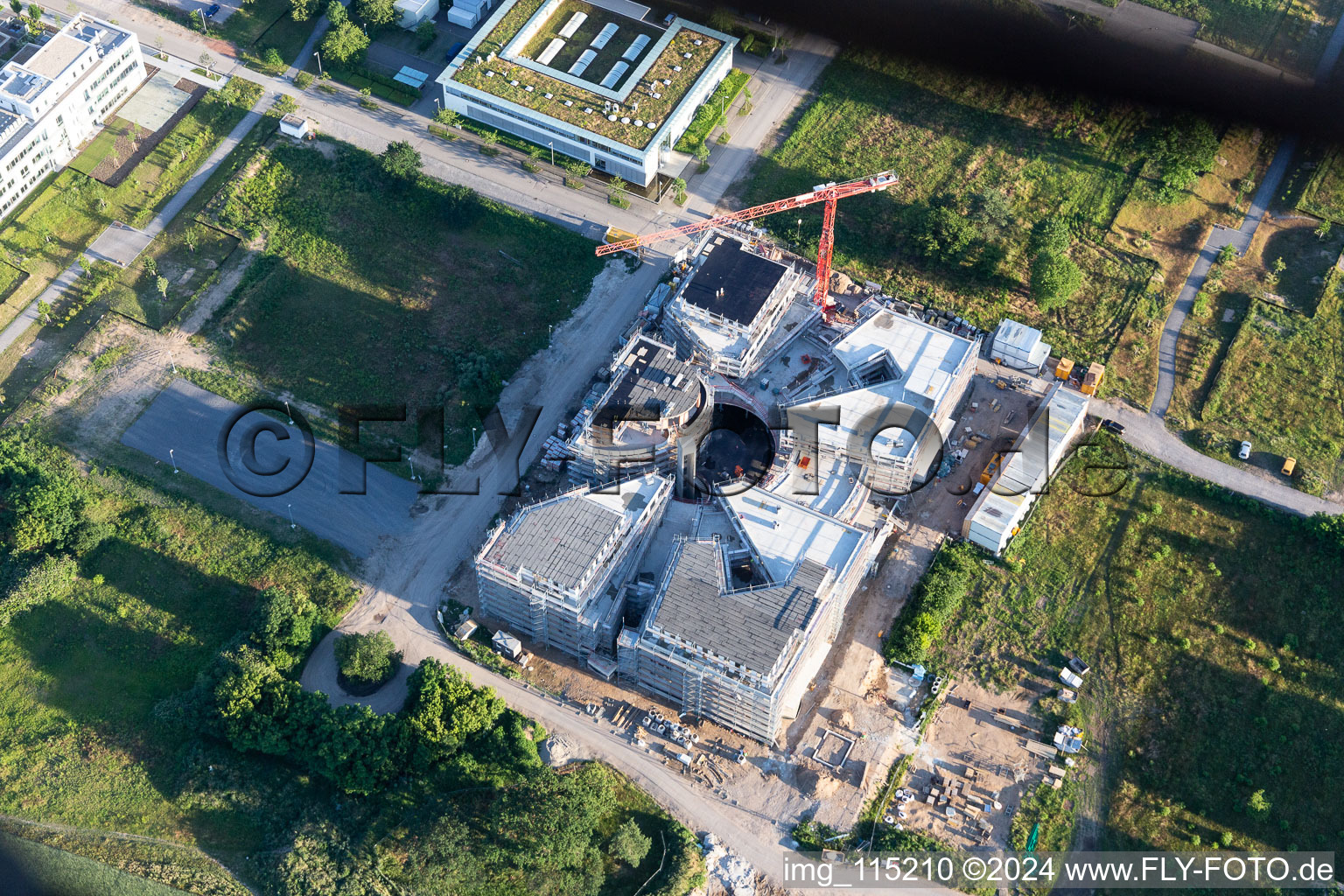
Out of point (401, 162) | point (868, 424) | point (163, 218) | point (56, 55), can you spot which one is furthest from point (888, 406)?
point (56, 55)

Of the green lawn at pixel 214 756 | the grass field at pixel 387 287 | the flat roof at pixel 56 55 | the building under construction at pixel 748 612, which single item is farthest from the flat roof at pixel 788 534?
the flat roof at pixel 56 55

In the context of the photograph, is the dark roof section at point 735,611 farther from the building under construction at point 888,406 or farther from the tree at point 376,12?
the tree at point 376,12

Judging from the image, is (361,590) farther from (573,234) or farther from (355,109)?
(355,109)

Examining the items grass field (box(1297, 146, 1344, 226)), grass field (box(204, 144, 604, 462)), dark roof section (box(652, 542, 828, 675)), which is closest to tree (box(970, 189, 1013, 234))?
grass field (box(1297, 146, 1344, 226))

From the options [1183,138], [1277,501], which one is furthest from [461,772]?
Answer: [1183,138]

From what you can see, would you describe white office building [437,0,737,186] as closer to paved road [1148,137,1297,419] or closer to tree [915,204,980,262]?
tree [915,204,980,262]

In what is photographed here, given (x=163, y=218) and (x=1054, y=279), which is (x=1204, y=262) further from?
(x=163, y=218)
